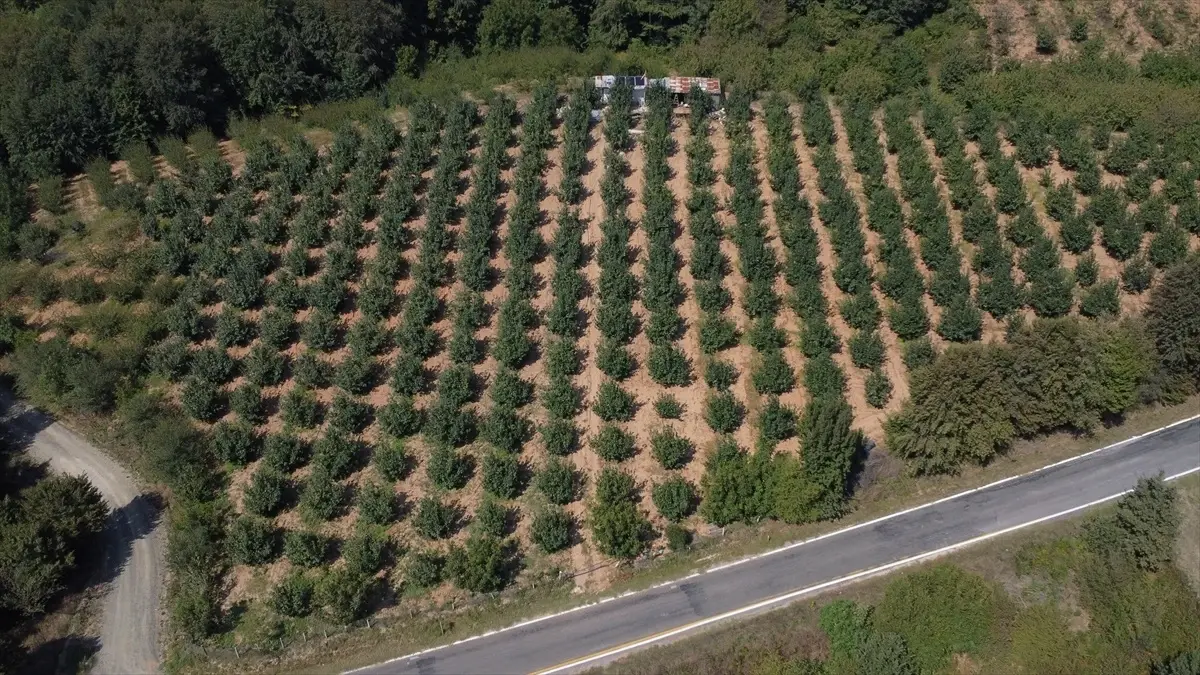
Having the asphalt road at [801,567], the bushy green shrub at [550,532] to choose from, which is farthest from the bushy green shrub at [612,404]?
the asphalt road at [801,567]

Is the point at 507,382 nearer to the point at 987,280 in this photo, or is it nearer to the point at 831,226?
the point at 831,226

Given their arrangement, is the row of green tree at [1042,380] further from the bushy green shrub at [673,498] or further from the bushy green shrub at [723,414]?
the bushy green shrub at [673,498]

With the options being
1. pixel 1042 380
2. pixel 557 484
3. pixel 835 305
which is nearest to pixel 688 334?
pixel 835 305

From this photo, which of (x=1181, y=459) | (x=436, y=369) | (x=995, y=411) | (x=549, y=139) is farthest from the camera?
(x=549, y=139)

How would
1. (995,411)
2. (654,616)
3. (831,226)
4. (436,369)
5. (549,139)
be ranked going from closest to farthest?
1. (654,616)
2. (995,411)
3. (436,369)
4. (831,226)
5. (549,139)

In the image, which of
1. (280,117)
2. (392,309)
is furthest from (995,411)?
(280,117)

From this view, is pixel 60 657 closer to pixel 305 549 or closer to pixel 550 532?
pixel 305 549

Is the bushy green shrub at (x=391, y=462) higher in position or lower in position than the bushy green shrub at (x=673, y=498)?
higher
